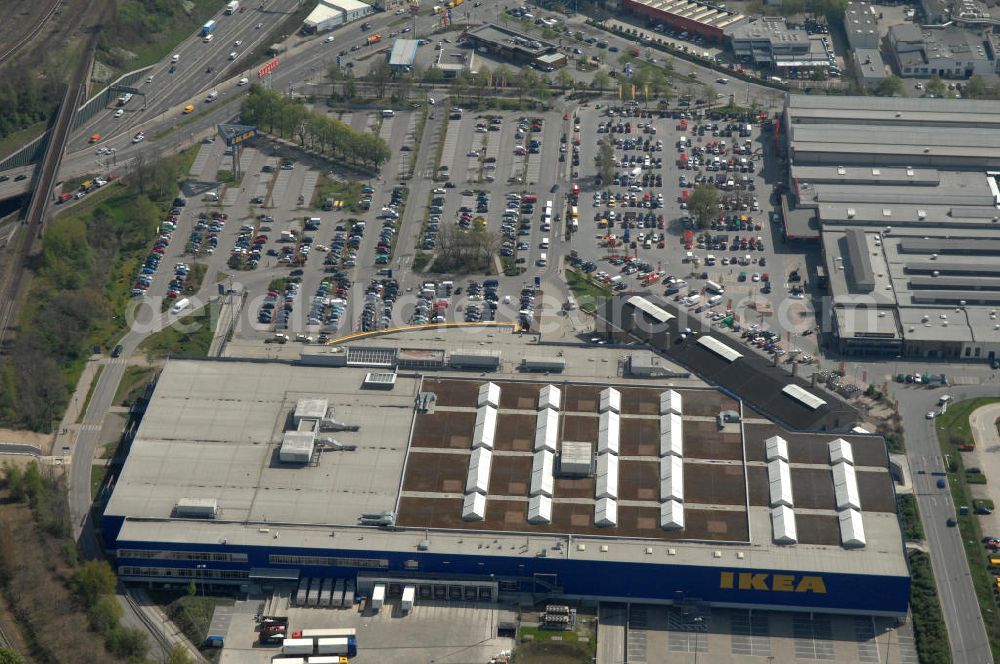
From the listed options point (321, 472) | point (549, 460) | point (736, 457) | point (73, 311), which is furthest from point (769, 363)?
point (73, 311)

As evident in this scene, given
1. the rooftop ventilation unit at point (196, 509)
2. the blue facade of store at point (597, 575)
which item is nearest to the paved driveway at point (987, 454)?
the blue facade of store at point (597, 575)

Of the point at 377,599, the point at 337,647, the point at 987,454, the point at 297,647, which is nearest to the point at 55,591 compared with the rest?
the point at 297,647

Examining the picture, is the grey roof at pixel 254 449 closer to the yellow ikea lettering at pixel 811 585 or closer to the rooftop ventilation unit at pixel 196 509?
the rooftop ventilation unit at pixel 196 509

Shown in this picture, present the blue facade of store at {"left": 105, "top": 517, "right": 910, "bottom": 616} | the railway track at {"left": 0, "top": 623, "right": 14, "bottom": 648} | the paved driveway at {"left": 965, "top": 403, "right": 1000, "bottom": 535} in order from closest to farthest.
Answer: the railway track at {"left": 0, "top": 623, "right": 14, "bottom": 648} → the blue facade of store at {"left": 105, "top": 517, "right": 910, "bottom": 616} → the paved driveway at {"left": 965, "top": 403, "right": 1000, "bottom": 535}

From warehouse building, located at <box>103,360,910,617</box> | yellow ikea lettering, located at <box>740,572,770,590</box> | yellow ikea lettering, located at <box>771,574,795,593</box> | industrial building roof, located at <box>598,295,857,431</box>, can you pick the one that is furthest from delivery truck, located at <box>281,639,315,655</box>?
industrial building roof, located at <box>598,295,857,431</box>

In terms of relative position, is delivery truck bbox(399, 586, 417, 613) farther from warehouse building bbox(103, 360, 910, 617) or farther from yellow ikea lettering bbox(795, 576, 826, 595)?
yellow ikea lettering bbox(795, 576, 826, 595)
